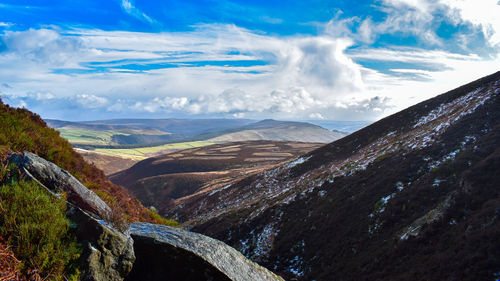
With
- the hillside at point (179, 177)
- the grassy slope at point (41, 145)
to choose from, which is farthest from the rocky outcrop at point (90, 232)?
the hillside at point (179, 177)

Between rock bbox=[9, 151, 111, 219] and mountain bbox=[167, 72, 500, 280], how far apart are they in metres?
15.0

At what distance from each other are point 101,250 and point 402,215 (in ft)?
62.9

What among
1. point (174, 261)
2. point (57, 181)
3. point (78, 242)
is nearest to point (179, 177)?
point (57, 181)

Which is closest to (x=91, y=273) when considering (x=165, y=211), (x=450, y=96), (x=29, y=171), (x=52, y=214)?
(x=52, y=214)

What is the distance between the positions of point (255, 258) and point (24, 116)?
20842 mm

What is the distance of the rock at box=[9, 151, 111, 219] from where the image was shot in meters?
7.57

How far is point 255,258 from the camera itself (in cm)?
2367

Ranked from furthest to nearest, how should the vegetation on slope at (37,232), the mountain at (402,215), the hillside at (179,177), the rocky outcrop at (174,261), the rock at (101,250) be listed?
1. the hillside at (179,177)
2. the mountain at (402,215)
3. the rocky outcrop at (174,261)
4. the rock at (101,250)
5. the vegetation on slope at (37,232)

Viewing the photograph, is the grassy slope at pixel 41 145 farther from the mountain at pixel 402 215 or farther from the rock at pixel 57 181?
the mountain at pixel 402 215

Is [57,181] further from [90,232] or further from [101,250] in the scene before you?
[101,250]

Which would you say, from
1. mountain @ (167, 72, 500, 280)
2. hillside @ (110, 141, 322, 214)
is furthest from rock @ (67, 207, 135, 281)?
hillside @ (110, 141, 322, 214)

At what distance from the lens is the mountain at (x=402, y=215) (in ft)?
44.3

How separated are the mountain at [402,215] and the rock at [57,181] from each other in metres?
15.0

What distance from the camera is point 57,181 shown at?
8.02 m
